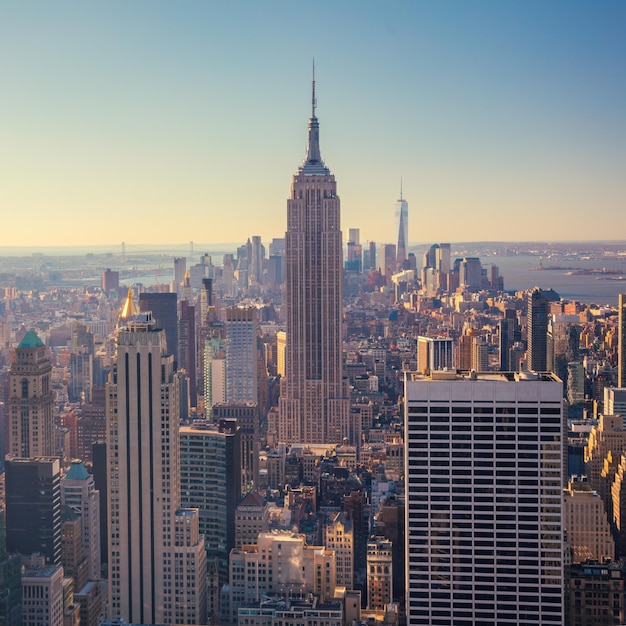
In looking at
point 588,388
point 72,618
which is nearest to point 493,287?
point 588,388

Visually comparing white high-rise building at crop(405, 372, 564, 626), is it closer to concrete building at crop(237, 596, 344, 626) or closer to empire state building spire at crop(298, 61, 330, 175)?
concrete building at crop(237, 596, 344, 626)

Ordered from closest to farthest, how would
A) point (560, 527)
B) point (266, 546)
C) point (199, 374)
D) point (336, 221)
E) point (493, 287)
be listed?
point (560, 527) → point (266, 546) → point (493, 287) → point (199, 374) → point (336, 221)

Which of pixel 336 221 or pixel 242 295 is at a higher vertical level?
pixel 336 221

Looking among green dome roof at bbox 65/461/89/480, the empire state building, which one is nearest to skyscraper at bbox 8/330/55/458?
green dome roof at bbox 65/461/89/480

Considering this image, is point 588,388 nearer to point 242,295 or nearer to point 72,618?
point 242,295

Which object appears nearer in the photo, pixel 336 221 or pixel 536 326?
pixel 536 326

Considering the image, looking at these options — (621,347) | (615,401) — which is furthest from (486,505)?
(621,347)
